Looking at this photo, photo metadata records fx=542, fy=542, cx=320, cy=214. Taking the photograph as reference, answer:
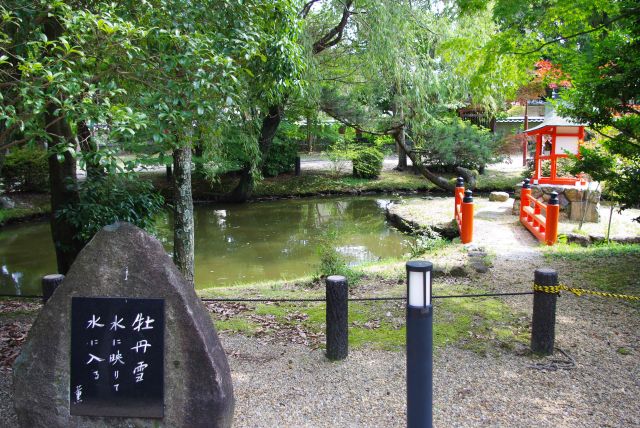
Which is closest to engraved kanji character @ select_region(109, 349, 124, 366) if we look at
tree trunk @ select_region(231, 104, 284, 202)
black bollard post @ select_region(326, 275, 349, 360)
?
black bollard post @ select_region(326, 275, 349, 360)

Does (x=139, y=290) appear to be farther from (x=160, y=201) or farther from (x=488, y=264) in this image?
(x=488, y=264)

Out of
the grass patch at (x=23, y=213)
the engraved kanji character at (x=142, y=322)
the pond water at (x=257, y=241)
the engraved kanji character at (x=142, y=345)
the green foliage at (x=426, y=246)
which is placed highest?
the engraved kanji character at (x=142, y=322)

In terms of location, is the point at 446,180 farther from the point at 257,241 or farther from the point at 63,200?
the point at 63,200

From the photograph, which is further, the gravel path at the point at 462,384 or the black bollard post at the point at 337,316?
the black bollard post at the point at 337,316

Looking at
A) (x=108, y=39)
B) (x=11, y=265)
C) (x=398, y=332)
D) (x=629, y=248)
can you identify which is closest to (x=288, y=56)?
(x=108, y=39)

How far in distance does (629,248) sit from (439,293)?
152 inches

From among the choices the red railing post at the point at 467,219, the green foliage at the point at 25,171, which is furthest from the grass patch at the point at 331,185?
the red railing post at the point at 467,219

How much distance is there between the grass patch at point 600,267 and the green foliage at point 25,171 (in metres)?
15.9

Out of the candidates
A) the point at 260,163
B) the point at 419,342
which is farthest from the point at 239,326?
the point at 260,163

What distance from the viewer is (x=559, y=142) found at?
1253cm

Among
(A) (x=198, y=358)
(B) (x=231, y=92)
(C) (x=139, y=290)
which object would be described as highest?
(B) (x=231, y=92)

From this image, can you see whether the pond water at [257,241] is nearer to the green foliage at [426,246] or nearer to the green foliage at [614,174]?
the green foliage at [426,246]

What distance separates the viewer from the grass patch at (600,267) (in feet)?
20.9

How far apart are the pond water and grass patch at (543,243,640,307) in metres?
4.00
